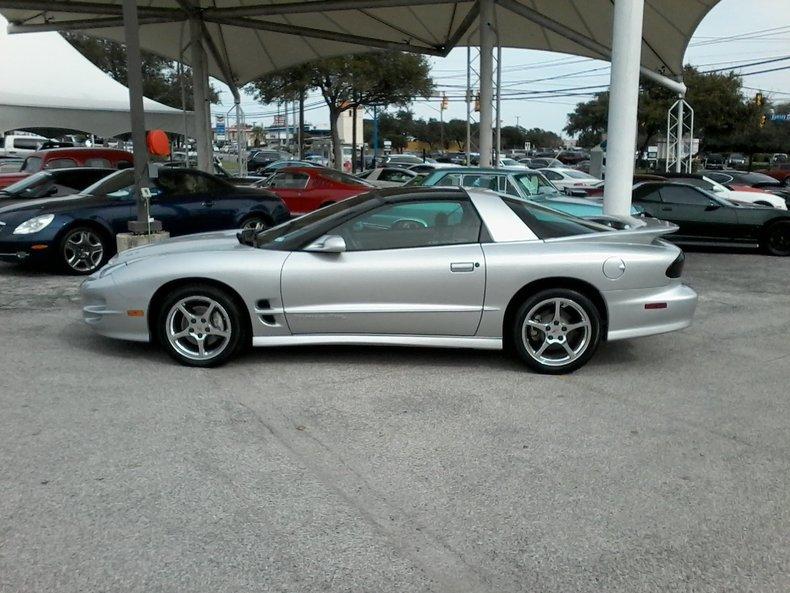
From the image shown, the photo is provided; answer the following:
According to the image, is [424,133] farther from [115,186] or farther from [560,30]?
[115,186]

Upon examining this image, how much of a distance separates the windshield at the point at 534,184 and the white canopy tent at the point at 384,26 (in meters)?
5.73

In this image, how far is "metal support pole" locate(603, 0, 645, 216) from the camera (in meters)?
10.3

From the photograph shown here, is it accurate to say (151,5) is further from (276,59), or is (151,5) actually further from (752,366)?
(752,366)

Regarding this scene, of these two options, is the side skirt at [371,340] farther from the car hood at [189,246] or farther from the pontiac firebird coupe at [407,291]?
the car hood at [189,246]

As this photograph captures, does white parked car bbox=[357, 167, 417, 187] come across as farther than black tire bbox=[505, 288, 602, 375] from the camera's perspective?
Yes

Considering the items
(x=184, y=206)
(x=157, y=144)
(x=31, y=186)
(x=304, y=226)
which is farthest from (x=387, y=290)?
(x=31, y=186)

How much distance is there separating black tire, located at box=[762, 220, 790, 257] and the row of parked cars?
0.6 inches

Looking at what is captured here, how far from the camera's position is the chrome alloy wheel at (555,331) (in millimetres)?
5875

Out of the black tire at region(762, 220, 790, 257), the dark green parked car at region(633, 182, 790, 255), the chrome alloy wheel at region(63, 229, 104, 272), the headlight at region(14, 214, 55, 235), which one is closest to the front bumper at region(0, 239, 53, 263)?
the headlight at region(14, 214, 55, 235)

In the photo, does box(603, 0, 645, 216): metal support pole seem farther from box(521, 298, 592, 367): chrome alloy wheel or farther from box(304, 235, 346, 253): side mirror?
box(304, 235, 346, 253): side mirror

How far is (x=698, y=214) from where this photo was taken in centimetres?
1394

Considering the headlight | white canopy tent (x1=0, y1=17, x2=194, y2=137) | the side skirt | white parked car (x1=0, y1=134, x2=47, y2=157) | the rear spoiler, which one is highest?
white canopy tent (x1=0, y1=17, x2=194, y2=137)

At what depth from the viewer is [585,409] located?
515cm

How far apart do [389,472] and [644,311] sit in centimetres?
275
